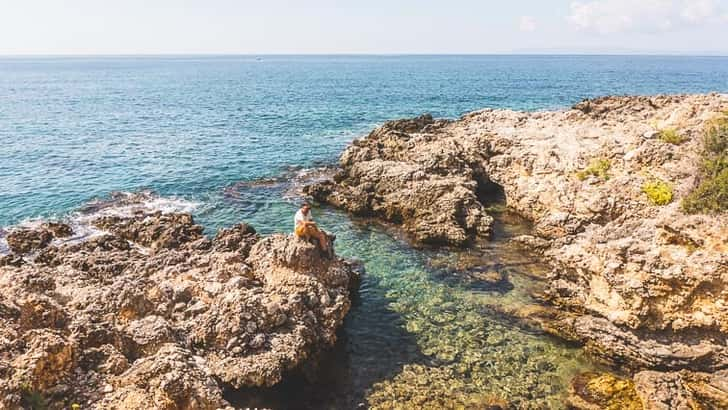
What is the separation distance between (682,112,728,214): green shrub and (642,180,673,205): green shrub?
450cm

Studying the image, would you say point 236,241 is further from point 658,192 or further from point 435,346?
point 658,192

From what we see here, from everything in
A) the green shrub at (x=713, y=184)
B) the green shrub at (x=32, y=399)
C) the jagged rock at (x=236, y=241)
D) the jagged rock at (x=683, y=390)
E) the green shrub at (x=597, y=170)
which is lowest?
the jagged rock at (x=683, y=390)

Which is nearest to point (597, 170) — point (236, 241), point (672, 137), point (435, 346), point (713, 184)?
point (672, 137)

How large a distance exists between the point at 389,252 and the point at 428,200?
4863 mm

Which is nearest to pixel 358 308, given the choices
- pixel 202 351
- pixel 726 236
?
pixel 202 351

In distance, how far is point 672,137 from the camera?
1081 inches

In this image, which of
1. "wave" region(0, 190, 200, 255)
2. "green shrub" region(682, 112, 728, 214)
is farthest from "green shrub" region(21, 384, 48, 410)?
"green shrub" region(682, 112, 728, 214)

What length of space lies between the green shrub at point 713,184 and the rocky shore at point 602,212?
76 millimetres

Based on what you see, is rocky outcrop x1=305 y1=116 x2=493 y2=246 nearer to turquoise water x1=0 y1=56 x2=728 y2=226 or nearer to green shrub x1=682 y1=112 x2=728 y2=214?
turquoise water x1=0 y1=56 x2=728 y2=226

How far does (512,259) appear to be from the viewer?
79.2ft

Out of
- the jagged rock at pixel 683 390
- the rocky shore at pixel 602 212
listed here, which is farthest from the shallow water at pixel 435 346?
the jagged rock at pixel 683 390

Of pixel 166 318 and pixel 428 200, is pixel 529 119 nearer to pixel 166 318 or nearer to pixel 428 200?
pixel 428 200

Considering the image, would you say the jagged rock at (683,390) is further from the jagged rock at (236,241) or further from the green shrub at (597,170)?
the jagged rock at (236,241)

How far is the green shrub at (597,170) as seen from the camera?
2702 centimetres
